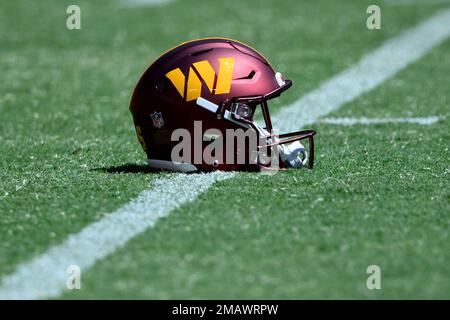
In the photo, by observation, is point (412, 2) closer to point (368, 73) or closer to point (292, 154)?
point (368, 73)

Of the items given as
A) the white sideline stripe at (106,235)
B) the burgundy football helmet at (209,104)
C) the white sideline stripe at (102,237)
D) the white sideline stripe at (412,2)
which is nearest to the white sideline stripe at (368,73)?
the white sideline stripe at (106,235)

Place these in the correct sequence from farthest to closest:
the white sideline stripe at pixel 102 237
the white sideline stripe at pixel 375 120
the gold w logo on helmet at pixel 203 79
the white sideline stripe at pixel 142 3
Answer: the white sideline stripe at pixel 142 3
the white sideline stripe at pixel 375 120
the gold w logo on helmet at pixel 203 79
the white sideline stripe at pixel 102 237

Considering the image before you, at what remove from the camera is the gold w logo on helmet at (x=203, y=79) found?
514 centimetres

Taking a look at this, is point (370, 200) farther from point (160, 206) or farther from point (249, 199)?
point (160, 206)

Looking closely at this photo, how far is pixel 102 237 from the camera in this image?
14.0ft

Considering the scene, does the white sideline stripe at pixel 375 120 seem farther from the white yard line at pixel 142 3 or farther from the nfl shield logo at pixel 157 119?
the white yard line at pixel 142 3

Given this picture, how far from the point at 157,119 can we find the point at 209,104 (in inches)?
12.8

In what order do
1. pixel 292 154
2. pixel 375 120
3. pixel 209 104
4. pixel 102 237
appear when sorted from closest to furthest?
pixel 102 237 → pixel 209 104 → pixel 292 154 → pixel 375 120

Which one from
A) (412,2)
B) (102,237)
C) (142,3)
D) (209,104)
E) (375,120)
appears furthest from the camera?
(142,3)

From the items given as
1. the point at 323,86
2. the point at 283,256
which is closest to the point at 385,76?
the point at 323,86

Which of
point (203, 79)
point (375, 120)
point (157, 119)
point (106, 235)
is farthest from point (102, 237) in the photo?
point (375, 120)

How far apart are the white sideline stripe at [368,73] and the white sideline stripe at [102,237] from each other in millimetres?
2083

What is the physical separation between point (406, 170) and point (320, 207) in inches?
39.8
